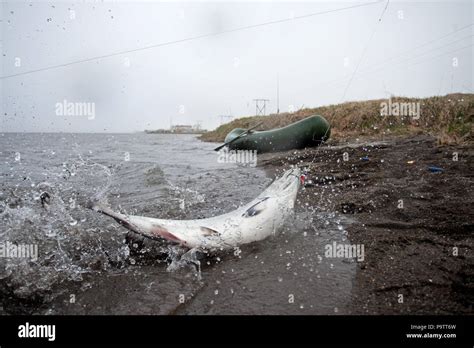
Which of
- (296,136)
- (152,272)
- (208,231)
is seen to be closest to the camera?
(152,272)

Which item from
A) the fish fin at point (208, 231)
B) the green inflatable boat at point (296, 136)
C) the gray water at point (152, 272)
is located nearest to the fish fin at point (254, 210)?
the gray water at point (152, 272)

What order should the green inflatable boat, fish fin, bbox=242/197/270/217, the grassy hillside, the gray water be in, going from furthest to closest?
the green inflatable boat
the grassy hillside
fish fin, bbox=242/197/270/217
the gray water

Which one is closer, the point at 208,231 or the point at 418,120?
the point at 208,231

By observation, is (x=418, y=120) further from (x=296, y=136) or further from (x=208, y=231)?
(x=208, y=231)

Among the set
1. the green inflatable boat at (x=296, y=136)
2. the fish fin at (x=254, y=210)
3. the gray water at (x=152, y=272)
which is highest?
the green inflatable boat at (x=296, y=136)

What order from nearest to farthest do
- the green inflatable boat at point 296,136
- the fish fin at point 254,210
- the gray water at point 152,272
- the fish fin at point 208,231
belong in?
the gray water at point 152,272, the fish fin at point 208,231, the fish fin at point 254,210, the green inflatable boat at point 296,136

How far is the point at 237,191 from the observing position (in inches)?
257

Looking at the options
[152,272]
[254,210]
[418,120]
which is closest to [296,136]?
[418,120]

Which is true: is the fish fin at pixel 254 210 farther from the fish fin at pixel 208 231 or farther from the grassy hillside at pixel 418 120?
the grassy hillside at pixel 418 120

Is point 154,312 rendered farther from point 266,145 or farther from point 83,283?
point 266,145

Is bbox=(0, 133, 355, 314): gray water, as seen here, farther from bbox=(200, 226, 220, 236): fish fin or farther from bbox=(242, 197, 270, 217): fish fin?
bbox=(242, 197, 270, 217): fish fin

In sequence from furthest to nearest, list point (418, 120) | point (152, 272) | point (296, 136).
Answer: point (418, 120) → point (296, 136) → point (152, 272)

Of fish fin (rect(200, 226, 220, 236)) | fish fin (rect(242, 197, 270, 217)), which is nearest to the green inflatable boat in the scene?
fish fin (rect(242, 197, 270, 217))
